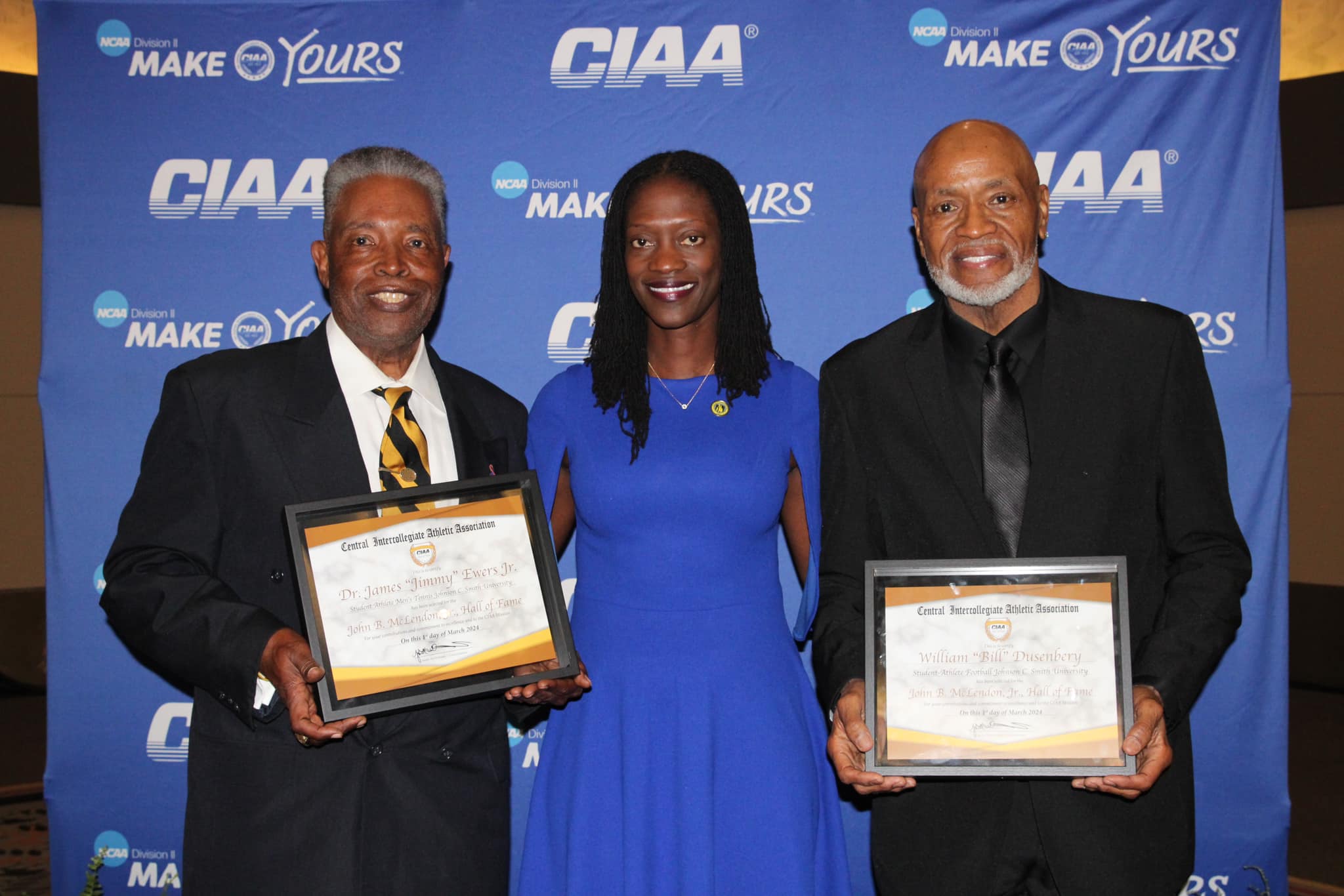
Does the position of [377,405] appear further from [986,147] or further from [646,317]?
[986,147]

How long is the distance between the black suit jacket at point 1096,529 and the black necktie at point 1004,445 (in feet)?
0.12

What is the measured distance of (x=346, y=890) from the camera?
2197 mm

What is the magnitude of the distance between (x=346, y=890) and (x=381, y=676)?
547mm

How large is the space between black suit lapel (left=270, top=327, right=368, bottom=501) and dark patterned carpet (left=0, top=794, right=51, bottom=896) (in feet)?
9.08

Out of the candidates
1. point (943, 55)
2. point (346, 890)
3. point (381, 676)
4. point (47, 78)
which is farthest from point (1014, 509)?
point (47, 78)

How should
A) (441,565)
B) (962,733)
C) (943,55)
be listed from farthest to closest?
(943,55), (441,565), (962,733)

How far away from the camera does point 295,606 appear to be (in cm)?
230

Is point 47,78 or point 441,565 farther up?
point 47,78

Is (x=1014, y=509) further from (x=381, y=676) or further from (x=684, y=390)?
(x=381, y=676)

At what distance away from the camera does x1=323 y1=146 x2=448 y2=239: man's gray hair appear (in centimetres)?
254

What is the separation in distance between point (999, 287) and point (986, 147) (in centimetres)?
35

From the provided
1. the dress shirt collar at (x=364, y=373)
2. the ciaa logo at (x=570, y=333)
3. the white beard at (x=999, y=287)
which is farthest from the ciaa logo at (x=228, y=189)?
the white beard at (x=999, y=287)

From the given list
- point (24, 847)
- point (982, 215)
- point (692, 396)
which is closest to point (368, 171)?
point (692, 396)
